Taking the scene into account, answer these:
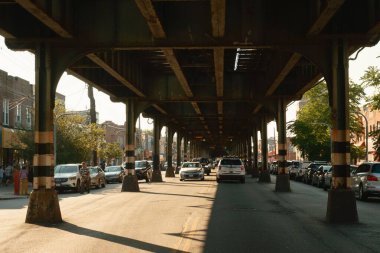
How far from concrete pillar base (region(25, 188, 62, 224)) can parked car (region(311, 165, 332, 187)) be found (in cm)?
2200

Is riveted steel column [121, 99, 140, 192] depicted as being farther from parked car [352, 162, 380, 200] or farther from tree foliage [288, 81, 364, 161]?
tree foliage [288, 81, 364, 161]

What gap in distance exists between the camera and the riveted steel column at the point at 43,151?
54.6ft

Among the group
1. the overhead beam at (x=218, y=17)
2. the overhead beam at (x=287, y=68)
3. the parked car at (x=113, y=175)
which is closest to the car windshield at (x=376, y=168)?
the overhead beam at (x=287, y=68)

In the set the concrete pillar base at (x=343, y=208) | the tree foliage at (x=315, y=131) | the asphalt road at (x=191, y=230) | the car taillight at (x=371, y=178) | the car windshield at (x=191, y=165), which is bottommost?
the asphalt road at (x=191, y=230)

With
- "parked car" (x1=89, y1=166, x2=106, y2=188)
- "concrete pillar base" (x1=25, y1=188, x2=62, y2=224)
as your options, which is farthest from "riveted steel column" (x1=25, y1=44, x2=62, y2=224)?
"parked car" (x1=89, y1=166, x2=106, y2=188)

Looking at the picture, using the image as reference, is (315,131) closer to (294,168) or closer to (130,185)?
(294,168)

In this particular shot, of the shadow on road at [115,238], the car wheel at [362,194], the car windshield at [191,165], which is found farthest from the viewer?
the car windshield at [191,165]

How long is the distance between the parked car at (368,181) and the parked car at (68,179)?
15172 mm

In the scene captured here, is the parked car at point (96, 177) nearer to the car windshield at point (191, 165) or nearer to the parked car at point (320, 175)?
the car windshield at point (191, 165)

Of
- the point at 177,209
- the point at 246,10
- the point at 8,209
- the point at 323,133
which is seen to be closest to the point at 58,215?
the point at 177,209

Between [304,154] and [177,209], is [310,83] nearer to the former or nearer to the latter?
[177,209]

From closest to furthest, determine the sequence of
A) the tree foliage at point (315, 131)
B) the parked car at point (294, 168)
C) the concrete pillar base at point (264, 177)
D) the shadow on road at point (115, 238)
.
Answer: the shadow on road at point (115, 238), the concrete pillar base at point (264, 177), the parked car at point (294, 168), the tree foliage at point (315, 131)

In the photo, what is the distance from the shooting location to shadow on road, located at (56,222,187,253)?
11469 millimetres

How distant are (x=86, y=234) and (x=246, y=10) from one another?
746 centimetres
